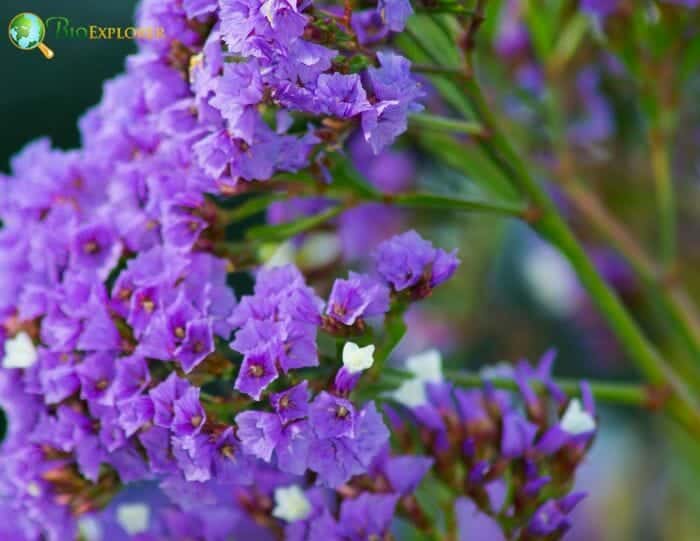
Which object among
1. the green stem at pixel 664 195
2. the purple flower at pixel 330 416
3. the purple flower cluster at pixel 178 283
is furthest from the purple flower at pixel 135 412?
the green stem at pixel 664 195

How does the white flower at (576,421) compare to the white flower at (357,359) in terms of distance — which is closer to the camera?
the white flower at (357,359)

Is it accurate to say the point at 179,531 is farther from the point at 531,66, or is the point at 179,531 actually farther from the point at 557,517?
the point at 531,66

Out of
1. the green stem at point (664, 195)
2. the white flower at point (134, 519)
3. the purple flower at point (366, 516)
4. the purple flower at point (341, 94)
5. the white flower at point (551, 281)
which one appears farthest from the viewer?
the white flower at point (551, 281)

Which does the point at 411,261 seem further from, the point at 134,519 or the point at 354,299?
the point at 134,519

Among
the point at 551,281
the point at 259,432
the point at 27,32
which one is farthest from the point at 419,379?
the point at 551,281

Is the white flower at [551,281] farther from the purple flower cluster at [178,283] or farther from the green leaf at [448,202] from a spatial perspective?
the purple flower cluster at [178,283]

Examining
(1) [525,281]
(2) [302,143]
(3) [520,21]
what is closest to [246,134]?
(2) [302,143]

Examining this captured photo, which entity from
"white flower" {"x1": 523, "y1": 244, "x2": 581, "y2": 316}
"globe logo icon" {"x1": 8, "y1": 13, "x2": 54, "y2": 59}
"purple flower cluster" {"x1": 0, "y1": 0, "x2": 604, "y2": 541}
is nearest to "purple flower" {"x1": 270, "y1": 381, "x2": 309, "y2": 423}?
"purple flower cluster" {"x1": 0, "y1": 0, "x2": 604, "y2": 541}
